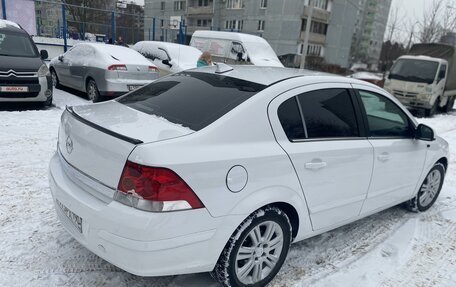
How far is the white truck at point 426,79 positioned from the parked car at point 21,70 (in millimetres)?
12083

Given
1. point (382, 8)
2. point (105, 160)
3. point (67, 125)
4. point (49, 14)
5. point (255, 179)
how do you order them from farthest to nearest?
point (382, 8), point (49, 14), point (67, 125), point (255, 179), point (105, 160)

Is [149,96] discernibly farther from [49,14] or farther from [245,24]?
[245,24]

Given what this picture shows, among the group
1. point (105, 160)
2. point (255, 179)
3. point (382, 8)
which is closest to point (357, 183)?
point (255, 179)

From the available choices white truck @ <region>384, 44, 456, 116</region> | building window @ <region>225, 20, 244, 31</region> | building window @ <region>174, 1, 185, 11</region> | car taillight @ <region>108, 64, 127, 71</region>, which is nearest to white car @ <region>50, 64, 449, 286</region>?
car taillight @ <region>108, 64, 127, 71</region>

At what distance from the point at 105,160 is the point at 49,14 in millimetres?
18120

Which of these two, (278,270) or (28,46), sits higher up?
(28,46)

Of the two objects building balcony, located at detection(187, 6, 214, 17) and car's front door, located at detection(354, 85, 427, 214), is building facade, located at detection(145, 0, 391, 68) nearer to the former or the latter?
building balcony, located at detection(187, 6, 214, 17)

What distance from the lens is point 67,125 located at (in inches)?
108

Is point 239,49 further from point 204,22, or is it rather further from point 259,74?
point 204,22

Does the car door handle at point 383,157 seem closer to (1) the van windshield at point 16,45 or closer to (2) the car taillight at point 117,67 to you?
(2) the car taillight at point 117,67

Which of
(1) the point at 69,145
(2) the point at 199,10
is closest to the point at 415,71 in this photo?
(1) the point at 69,145

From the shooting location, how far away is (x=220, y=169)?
7.55ft

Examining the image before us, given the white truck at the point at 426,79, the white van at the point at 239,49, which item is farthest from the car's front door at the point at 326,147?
the white truck at the point at 426,79

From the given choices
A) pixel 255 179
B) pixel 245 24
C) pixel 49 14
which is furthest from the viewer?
pixel 245 24
